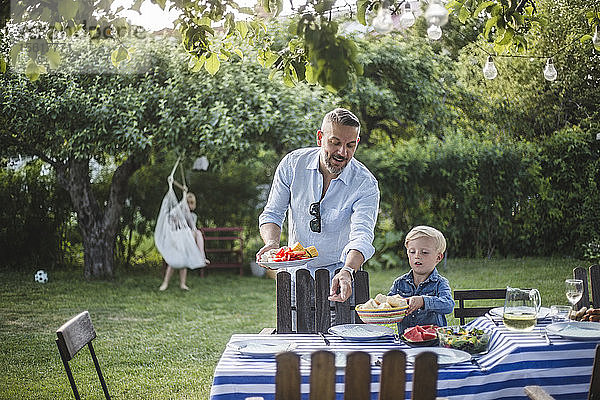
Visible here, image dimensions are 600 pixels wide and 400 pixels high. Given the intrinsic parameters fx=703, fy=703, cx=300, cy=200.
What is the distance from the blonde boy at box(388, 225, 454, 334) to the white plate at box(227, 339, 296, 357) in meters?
0.65

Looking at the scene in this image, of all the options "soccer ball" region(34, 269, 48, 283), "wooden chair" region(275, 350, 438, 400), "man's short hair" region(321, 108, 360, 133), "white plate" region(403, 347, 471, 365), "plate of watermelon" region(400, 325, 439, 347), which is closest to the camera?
"wooden chair" region(275, 350, 438, 400)

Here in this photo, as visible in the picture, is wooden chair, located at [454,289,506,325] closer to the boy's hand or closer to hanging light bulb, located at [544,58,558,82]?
the boy's hand

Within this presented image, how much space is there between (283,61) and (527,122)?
3.44 m

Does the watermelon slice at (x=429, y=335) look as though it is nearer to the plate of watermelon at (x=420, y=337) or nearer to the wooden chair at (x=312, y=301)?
the plate of watermelon at (x=420, y=337)

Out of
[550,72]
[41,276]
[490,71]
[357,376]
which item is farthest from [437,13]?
[41,276]

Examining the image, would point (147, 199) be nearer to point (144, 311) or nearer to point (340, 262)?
point (144, 311)

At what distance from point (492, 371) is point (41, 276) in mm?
5283

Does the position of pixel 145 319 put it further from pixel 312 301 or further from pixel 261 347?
pixel 261 347

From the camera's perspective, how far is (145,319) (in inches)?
231

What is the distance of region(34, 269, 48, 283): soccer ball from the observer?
6379 mm

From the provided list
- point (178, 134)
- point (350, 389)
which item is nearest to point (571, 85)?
point (178, 134)

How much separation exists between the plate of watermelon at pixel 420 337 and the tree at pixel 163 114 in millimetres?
4436

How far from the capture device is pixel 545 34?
17.6ft

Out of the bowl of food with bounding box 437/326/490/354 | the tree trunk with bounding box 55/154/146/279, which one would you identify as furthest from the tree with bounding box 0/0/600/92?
the tree trunk with bounding box 55/154/146/279
